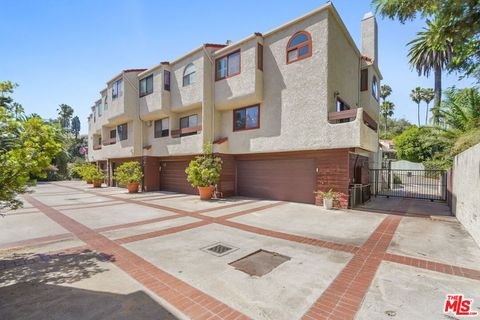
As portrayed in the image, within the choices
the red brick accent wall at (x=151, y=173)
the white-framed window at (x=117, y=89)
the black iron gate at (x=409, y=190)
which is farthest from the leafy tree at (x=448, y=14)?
the white-framed window at (x=117, y=89)

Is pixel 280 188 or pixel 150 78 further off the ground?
pixel 150 78

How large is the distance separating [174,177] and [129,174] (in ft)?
11.2

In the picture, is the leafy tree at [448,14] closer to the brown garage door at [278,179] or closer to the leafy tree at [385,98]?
the brown garage door at [278,179]

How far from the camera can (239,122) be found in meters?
14.6

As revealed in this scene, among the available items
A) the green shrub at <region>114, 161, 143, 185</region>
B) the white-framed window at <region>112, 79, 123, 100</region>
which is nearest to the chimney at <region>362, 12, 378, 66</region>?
the green shrub at <region>114, 161, 143, 185</region>

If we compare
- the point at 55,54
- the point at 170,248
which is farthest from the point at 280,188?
the point at 55,54

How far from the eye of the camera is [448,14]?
521cm

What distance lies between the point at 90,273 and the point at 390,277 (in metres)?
Result: 5.84

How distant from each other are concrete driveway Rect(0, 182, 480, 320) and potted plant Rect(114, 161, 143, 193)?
9082 millimetres

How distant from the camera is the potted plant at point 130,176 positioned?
58.0ft

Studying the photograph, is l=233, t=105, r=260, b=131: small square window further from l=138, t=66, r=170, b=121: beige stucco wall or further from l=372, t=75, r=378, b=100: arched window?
l=372, t=75, r=378, b=100: arched window

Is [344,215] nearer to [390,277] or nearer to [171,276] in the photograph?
[390,277]

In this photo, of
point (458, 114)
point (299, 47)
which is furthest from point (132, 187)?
point (458, 114)

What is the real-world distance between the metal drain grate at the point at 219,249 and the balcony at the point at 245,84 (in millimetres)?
9050
